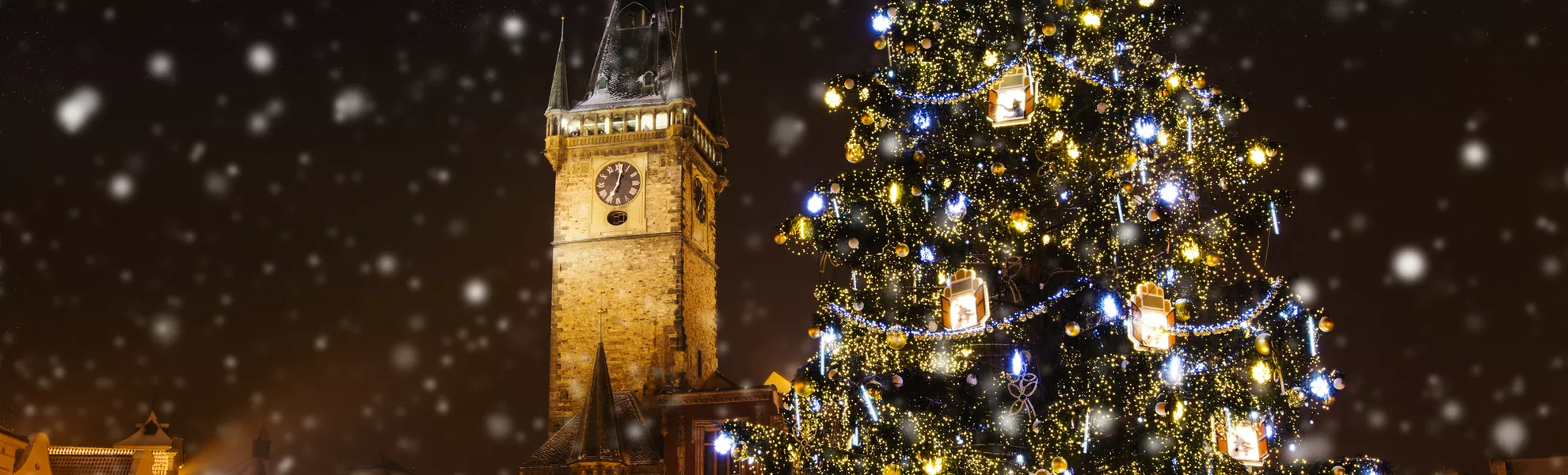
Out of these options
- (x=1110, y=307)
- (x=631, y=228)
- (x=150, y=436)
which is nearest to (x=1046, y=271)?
(x=1110, y=307)

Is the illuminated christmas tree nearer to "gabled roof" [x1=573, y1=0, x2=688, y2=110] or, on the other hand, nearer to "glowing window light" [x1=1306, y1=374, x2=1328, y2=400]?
"glowing window light" [x1=1306, y1=374, x2=1328, y2=400]

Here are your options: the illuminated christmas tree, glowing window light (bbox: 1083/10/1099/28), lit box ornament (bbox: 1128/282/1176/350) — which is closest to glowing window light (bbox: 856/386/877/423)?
the illuminated christmas tree

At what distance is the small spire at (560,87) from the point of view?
3553cm

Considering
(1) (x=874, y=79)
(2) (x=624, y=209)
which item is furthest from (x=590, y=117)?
(1) (x=874, y=79)

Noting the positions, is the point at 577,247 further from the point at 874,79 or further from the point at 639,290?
the point at 874,79

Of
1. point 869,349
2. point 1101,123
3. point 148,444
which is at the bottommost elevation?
point 869,349

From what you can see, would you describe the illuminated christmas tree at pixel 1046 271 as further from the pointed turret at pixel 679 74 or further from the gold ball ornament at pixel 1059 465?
the pointed turret at pixel 679 74

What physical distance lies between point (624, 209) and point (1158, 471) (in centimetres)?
2519

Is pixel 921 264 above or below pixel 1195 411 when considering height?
above

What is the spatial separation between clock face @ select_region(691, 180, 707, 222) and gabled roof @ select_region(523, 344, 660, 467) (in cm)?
601

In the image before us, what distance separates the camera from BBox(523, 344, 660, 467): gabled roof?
94.2 feet

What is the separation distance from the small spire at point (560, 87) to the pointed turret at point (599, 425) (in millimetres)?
8268

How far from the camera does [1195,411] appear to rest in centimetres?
1021

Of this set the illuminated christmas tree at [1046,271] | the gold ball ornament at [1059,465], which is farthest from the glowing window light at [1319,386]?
the gold ball ornament at [1059,465]
